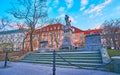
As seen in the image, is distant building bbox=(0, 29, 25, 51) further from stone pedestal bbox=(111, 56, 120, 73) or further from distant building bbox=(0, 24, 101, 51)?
stone pedestal bbox=(111, 56, 120, 73)

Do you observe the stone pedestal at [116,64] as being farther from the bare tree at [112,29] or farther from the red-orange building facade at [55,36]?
the bare tree at [112,29]

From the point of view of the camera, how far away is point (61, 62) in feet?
34.2

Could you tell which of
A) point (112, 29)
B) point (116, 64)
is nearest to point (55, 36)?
point (112, 29)

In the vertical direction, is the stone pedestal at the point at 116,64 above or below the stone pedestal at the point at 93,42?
below

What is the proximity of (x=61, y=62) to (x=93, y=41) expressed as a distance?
632cm

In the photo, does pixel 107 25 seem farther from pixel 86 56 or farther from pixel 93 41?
pixel 86 56

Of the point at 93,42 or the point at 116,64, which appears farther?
the point at 93,42

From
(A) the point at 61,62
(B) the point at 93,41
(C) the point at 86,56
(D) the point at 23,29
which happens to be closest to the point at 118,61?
(C) the point at 86,56

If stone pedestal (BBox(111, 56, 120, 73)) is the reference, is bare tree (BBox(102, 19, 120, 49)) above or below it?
above

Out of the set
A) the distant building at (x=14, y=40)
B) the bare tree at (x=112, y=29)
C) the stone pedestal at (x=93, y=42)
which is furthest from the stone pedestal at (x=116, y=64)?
the bare tree at (x=112, y=29)

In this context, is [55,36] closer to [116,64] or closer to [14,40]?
[14,40]

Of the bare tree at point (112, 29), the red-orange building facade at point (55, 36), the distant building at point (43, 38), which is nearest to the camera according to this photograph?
the bare tree at point (112, 29)

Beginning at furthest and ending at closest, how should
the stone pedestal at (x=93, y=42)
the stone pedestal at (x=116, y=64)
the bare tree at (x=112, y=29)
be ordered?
the bare tree at (x=112, y=29)
the stone pedestal at (x=93, y=42)
the stone pedestal at (x=116, y=64)

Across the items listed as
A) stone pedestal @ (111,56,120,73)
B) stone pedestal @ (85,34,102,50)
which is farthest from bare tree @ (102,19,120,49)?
stone pedestal @ (111,56,120,73)
